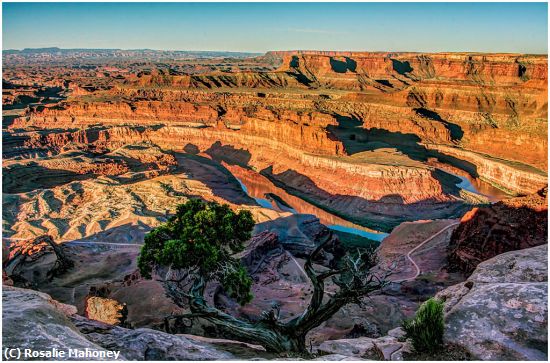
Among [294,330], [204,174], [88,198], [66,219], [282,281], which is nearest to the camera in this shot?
[294,330]

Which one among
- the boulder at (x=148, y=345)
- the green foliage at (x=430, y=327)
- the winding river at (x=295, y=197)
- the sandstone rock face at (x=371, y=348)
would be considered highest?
the green foliage at (x=430, y=327)

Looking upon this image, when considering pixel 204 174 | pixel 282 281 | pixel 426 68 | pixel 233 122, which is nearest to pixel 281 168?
pixel 204 174

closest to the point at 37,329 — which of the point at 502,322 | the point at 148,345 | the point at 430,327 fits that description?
the point at 148,345

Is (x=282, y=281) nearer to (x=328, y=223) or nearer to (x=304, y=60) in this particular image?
(x=328, y=223)

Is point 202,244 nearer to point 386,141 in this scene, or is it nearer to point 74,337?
point 74,337

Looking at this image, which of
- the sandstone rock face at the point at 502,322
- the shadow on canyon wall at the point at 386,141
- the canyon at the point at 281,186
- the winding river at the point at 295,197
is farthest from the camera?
the shadow on canyon wall at the point at 386,141

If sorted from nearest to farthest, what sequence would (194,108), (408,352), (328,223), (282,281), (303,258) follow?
(408,352) → (282,281) → (303,258) → (328,223) → (194,108)

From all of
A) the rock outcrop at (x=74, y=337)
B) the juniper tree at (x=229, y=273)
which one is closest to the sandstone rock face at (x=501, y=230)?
the juniper tree at (x=229, y=273)

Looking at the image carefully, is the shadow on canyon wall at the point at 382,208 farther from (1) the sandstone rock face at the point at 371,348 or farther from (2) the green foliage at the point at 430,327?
(2) the green foliage at the point at 430,327
